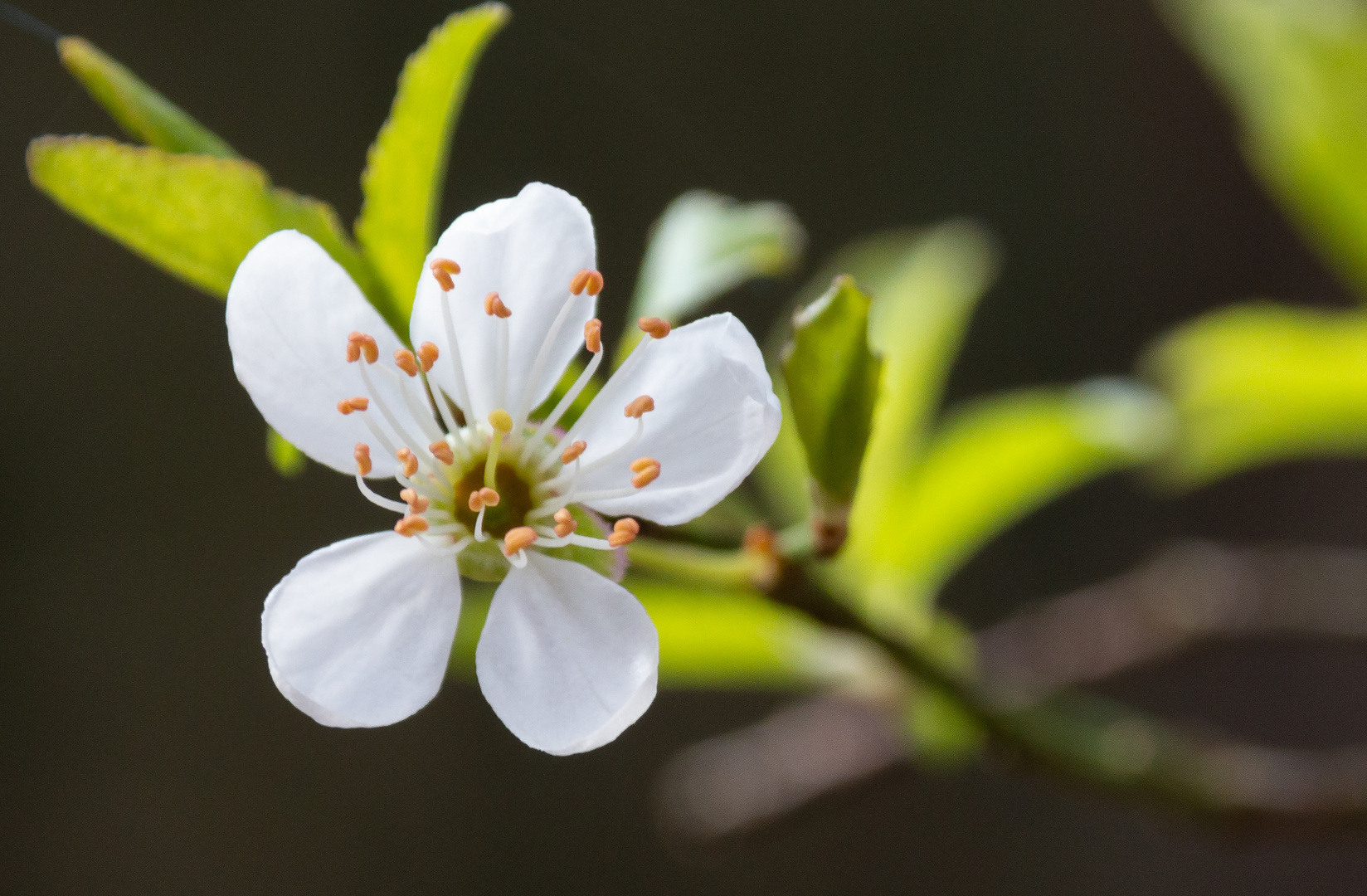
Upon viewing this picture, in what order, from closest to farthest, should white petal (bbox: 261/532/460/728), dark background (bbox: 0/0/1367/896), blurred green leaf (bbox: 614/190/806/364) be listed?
1. white petal (bbox: 261/532/460/728)
2. blurred green leaf (bbox: 614/190/806/364)
3. dark background (bbox: 0/0/1367/896)

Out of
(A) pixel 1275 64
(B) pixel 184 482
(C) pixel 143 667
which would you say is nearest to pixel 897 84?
(A) pixel 1275 64

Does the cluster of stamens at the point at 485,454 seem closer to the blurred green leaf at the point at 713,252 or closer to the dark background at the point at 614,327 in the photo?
the blurred green leaf at the point at 713,252

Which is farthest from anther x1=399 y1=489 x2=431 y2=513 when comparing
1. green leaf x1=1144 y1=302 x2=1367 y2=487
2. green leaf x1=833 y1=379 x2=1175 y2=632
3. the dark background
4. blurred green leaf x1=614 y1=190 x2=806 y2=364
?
the dark background

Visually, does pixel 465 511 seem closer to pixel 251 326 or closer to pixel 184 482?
pixel 251 326

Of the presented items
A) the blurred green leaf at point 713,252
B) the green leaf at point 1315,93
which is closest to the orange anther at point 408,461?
the blurred green leaf at point 713,252

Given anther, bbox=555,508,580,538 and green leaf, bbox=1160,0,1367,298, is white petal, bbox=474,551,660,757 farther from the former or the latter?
green leaf, bbox=1160,0,1367,298

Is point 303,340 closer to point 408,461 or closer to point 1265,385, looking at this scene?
point 408,461
